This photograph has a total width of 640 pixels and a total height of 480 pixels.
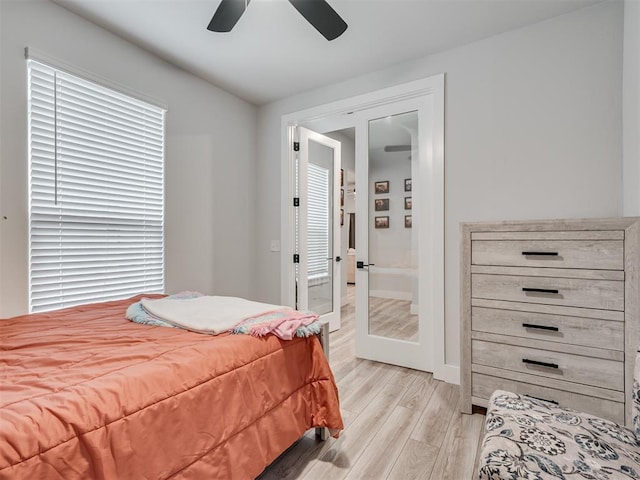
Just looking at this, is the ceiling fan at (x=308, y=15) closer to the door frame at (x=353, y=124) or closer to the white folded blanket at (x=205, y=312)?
the door frame at (x=353, y=124)

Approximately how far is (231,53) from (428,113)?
5.61 feet

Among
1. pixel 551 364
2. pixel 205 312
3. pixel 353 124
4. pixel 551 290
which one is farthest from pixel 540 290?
pixel 353 124

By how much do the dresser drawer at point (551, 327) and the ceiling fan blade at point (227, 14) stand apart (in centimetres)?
222

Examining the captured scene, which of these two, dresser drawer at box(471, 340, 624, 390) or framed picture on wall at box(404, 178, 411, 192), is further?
framed picture on wall at box(404, 178, 411, 192)

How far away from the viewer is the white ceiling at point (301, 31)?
210 centimetres

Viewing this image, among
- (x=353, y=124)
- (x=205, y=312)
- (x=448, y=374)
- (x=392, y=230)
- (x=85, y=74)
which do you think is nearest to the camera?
(x=205, y=312)

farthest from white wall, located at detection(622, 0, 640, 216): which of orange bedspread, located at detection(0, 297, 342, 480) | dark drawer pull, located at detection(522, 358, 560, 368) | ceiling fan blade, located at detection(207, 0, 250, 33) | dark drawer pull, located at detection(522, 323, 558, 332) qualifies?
ceiling fan blade, located at detection(207, 0, 250, 33)

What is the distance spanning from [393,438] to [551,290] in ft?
4.07

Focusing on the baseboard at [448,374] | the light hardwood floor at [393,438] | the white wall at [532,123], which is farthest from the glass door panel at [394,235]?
the light hardwood floor at [393,438]

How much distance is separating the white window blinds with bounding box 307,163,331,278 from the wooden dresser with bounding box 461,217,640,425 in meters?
1.94

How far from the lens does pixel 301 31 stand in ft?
7.77

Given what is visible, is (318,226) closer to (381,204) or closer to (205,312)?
(381,204)

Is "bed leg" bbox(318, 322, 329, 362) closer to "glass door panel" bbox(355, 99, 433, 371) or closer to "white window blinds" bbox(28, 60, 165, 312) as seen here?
"glass door panel" bbox(355, 99, 433, 371)

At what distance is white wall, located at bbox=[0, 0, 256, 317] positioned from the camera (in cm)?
190
